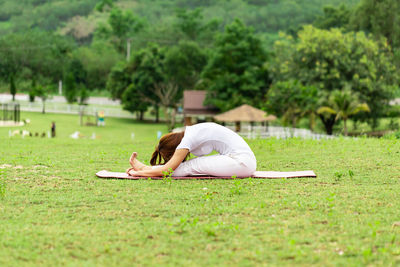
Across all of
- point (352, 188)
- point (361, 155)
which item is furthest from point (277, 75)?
point (352, 188)

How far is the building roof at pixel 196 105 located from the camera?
40531 millimetres

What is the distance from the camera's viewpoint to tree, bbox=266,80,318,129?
29.0 m

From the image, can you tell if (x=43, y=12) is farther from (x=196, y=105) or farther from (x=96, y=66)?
(x=196, y=105)

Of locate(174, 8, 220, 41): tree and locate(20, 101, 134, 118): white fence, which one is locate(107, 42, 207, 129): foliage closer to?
locate(20, 101, 134, 118): white fence

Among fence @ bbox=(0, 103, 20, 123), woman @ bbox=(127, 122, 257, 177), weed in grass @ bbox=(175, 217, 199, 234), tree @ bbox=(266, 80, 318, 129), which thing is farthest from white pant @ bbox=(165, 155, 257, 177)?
fence @ bbox=(0, 103, 20, 123)

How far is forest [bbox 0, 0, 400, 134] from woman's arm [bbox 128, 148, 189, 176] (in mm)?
22868

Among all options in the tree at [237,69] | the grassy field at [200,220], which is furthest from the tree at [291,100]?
the grassy field at [200,220]

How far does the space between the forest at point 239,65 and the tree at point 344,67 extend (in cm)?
7

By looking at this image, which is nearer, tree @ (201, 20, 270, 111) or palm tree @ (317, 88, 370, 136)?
palm tree @ (317, 88, 370, 136)

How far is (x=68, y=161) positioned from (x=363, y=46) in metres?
29.9

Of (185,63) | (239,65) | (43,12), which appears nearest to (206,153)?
(239,65)

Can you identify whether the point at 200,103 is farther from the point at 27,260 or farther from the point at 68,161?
the point at 27,260

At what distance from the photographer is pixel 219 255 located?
157 inches

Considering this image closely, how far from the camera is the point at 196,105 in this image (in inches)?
1610
